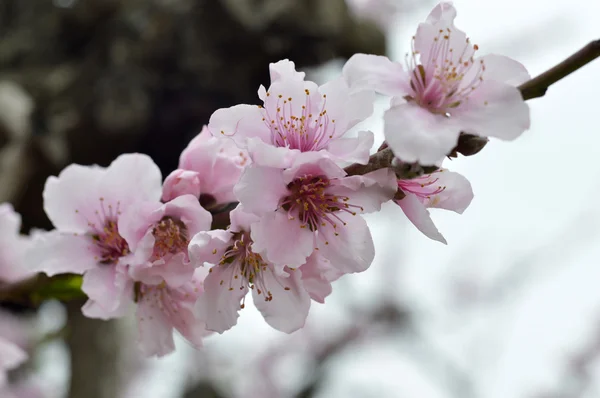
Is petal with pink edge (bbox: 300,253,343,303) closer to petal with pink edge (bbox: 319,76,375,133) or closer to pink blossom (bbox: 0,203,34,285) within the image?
petal with pink edge (bbox: 319,76,375,133)

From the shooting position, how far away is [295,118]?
0.31 meters

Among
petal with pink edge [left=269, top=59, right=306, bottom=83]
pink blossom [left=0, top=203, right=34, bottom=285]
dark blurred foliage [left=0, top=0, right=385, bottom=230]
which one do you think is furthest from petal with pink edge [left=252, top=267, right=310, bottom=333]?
dark blurred foliage [left=0, top=0, right=385, bottom=230]

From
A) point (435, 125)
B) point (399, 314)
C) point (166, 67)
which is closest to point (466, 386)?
point (399, 314)

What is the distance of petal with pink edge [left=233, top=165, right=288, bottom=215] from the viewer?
0.92ft

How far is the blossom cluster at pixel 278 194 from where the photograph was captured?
28 centimetres

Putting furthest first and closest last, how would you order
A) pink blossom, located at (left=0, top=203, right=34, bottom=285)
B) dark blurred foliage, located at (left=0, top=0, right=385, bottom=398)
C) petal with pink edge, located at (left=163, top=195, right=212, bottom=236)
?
dark blurred foliage, located at (left=0, top=0, right=385, bottom=398)
pink blossom, located at (left=0, top=203, right=34, bottom=285)
petal with pink edge, located at (left=163, top=195, right=212, bottom=236)

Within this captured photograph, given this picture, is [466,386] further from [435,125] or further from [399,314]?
[435,125]

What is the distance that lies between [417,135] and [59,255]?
0.25m

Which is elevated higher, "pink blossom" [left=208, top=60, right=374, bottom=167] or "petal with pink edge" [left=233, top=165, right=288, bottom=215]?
"pink blossom" [left=208, top=60, right=374, bottom=167]

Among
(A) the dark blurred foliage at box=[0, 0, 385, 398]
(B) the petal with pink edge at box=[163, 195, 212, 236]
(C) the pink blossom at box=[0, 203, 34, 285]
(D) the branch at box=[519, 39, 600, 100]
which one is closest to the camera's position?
(D) the branch at box=[519, 39, 600, 100]

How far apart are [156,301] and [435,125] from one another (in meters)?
0.22

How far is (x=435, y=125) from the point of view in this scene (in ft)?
0.86

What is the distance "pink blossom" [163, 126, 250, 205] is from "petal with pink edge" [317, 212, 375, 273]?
0.07m

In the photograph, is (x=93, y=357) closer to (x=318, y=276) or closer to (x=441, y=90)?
(x=318, y=276)
